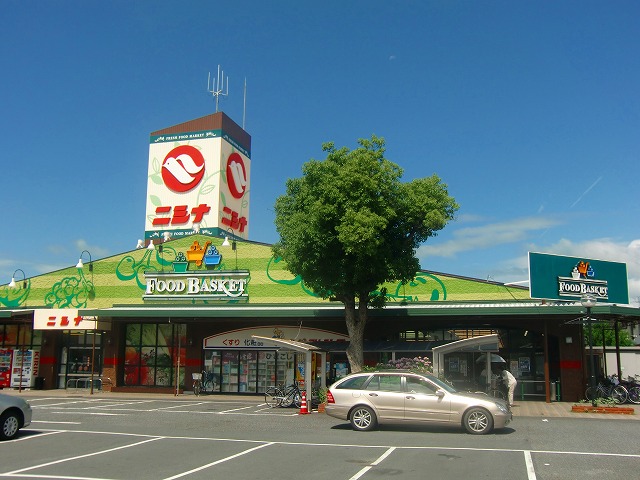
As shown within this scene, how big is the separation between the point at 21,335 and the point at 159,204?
23820 millimetres

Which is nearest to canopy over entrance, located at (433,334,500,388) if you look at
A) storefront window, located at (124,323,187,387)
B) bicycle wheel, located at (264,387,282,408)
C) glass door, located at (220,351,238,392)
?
bicycle wheel, located at (264,387,282,408)

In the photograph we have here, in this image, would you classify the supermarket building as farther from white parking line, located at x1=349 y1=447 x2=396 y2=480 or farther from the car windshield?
white parking line, located at x1=349 y1=447 x2=396 y2=480

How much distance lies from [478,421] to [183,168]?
150ft

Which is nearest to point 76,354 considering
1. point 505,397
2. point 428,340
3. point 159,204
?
point 428,340

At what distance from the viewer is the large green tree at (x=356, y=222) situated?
21.2m

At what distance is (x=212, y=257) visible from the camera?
31094 mm

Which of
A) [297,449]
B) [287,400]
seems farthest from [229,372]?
[297,449]

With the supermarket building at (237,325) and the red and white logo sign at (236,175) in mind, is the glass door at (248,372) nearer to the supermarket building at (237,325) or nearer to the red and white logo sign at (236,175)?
the supermarket building at (237,325)

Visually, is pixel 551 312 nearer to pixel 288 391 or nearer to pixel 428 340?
pixel 428 340

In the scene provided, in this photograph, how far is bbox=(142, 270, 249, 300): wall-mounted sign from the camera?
30500 millimetres

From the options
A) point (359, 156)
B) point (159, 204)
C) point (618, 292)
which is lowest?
point (618, 292)

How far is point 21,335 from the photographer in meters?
34.2

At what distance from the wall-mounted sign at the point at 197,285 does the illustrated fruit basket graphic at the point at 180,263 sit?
280mm

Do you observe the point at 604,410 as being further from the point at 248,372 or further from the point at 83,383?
the point at 83,383
